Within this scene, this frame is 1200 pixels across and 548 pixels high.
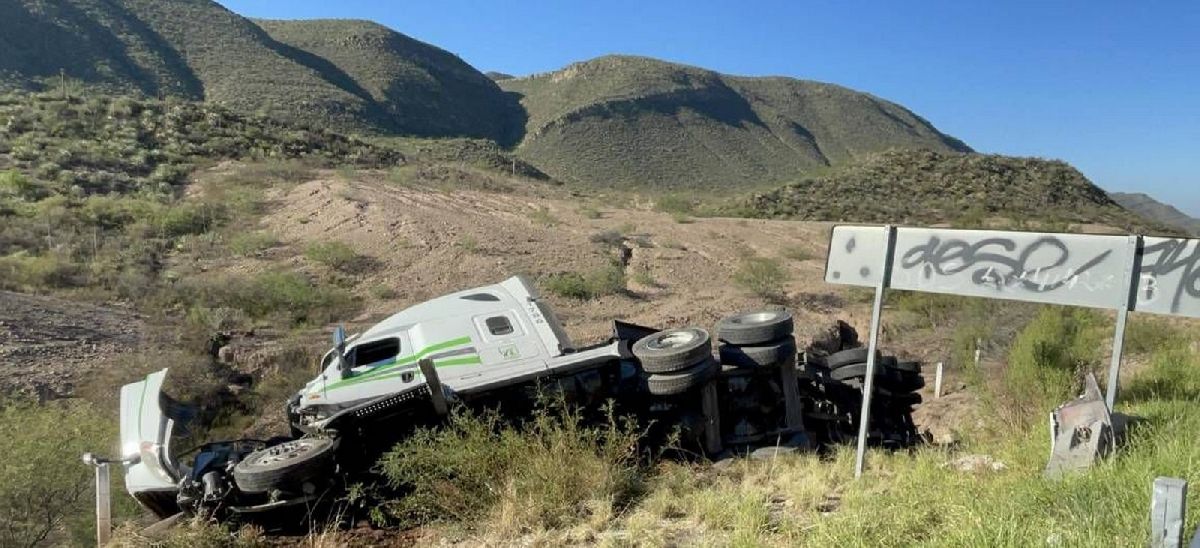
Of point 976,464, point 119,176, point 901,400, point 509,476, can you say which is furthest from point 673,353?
point 119,176

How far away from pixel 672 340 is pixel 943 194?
39.4 meters

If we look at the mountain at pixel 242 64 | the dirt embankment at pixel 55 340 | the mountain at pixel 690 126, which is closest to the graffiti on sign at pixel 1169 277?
the dirt embankment at pixel 55 340

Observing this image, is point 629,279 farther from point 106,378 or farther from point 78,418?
point 78,418

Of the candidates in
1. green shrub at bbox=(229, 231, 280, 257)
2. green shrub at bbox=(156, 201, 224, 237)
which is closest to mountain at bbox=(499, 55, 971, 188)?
green shrub at bbox=(156, 201, 224, 237)

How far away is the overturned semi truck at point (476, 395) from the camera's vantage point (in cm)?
628

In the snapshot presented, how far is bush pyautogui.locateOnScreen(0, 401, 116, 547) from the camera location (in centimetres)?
644

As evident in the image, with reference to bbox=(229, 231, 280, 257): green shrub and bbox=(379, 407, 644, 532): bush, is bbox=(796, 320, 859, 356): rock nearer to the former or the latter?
bbox=(379, 407, 644, 532): bush

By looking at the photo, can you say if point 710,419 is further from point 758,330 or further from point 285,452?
point 285,452

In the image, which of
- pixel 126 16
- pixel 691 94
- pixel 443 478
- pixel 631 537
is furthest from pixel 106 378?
pixel 691 94

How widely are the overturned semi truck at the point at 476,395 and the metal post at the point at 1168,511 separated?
4.30 metres

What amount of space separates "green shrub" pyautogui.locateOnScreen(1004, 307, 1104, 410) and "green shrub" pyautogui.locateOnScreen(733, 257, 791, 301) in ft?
27.1

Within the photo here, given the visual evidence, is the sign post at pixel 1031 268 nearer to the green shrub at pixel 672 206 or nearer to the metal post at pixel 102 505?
the metal post at pixel 102 505

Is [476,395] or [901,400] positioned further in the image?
[901,400]

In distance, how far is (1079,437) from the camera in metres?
4.83
